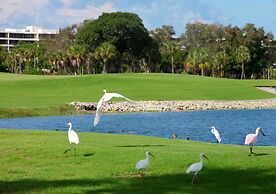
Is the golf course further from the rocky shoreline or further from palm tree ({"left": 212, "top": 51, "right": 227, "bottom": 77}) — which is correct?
palm tree ({"left": 212, "top": 51, "right": 227, "bottom": 77})

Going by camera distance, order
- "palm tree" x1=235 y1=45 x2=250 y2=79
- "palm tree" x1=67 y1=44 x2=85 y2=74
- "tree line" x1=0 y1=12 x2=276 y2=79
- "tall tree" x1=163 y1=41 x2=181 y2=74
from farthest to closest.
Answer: "tall tree" x1=163 y1=41 x2=181 y2=74 < "palm tree" x1=235 y1=45 x2=250 y2=79 < "tree line" x1=0 y1=12 x2=276 y2=79 < "palm tree" x1=67 y1=44 x2=85 y2=74

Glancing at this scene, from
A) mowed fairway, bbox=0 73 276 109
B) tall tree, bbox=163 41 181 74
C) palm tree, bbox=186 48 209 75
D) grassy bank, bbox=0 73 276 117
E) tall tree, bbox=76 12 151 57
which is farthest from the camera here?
tall tree, bbox=163 41 181 74

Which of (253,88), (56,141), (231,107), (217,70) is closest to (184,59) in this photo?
(217,70)

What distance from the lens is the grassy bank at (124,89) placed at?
7756 cm

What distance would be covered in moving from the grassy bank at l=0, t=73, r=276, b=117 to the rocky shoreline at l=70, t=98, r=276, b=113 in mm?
3196

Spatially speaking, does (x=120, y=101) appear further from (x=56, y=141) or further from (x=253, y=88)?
(x=56, y=141)

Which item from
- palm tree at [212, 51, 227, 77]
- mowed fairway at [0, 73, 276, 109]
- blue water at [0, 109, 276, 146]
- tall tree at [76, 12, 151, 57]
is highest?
tall tree at [76, 12, 151, 57]

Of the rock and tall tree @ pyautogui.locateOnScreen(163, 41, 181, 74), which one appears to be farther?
tall tree @ pyautogui.locateOnScreen(163, 41, 181, 74)

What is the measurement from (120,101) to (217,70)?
73.2m

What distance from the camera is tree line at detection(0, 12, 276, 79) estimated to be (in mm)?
134875

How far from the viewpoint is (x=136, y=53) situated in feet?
462

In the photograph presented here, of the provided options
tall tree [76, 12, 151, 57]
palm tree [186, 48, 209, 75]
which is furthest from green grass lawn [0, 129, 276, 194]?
tall tree [76, 12, 151, 57]

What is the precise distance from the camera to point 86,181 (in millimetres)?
16469

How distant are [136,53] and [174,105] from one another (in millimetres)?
67803
